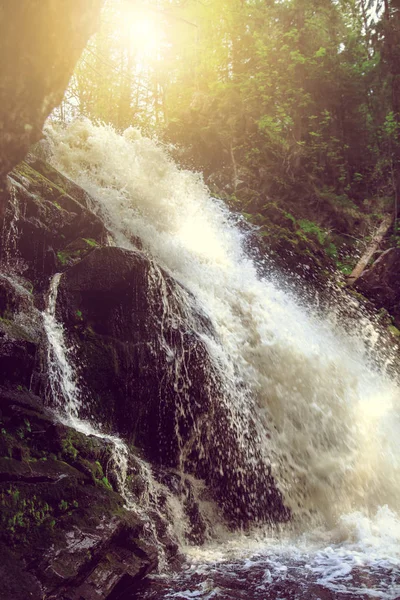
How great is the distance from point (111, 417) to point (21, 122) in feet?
12.4

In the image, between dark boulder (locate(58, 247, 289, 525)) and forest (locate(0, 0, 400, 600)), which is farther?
dark boulder (locate(58, 247, 289, 525))

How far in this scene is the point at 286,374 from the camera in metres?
8.24

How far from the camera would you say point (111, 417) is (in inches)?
243

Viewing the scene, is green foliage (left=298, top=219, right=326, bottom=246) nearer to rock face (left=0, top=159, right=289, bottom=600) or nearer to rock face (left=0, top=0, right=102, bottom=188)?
rock face (left=0, top=159, right=289, bottom=600)

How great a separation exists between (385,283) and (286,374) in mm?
7626

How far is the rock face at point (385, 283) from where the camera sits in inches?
552

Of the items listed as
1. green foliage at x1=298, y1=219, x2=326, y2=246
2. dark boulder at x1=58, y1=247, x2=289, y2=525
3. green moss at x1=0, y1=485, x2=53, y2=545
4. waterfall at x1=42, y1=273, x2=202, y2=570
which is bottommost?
green moss at x1=0, y1=485, x2=53, y2=545

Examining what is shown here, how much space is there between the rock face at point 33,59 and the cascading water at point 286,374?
13.6 feet

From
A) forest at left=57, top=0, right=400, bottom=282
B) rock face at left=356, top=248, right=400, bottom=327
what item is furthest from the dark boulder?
forest at left=57, top=0, right=400, bottom=282

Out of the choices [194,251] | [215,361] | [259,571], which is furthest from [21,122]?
[194,251]

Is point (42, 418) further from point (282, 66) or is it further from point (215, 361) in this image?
point (282, 66)

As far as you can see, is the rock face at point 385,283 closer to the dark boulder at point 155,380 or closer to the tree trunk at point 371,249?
the tree trunk at point 371,249

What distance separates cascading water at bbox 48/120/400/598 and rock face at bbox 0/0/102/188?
4.15m

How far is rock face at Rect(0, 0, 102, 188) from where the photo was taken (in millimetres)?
4074
